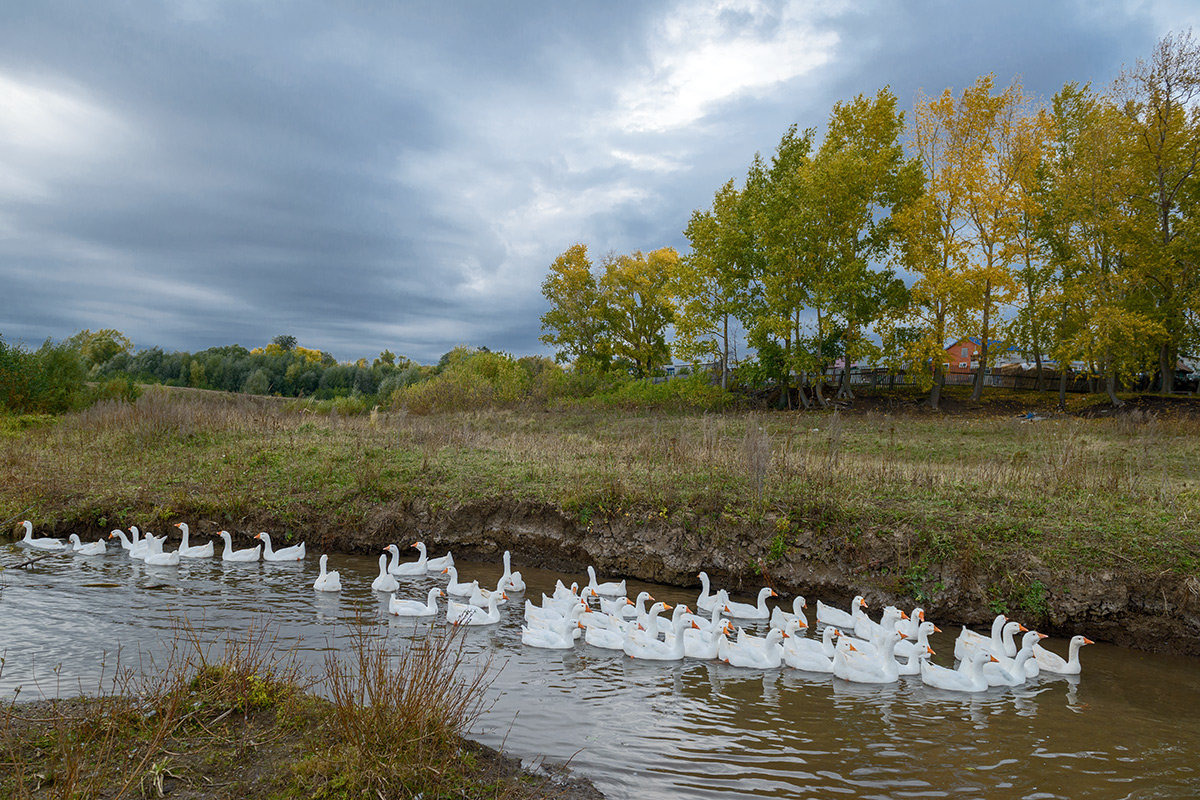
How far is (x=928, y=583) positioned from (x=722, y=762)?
6.24 m

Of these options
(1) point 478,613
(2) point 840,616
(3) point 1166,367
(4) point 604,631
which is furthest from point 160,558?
(3) point 1166,367

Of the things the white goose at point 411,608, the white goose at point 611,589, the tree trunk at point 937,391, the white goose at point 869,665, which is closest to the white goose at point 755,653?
the white goose at point 869,665

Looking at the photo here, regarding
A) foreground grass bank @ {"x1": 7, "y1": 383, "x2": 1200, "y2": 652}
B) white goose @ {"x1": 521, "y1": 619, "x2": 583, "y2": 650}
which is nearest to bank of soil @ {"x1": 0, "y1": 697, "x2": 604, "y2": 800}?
white goose @ {"x1": 521, "y1": 619, "x2": 583, "y2": 650}

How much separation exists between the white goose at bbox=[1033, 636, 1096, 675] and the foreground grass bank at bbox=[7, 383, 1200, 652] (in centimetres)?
136

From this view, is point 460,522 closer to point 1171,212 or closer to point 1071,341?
point 1071,341

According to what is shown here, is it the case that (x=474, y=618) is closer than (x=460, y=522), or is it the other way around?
(x=474, y=618)

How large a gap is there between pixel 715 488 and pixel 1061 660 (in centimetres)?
620

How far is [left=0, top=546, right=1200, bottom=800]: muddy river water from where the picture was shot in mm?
5684

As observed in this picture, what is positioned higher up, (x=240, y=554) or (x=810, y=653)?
(x=240, y=554)

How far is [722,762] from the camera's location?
19.2 feet

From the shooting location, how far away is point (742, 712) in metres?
6.94

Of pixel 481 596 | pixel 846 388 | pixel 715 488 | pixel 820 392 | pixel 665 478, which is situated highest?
pixel 846 388

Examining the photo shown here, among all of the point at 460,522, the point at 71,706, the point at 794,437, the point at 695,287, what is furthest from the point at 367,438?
the point at 695,287

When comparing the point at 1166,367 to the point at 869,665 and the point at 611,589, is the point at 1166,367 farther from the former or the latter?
the point at 611,589
